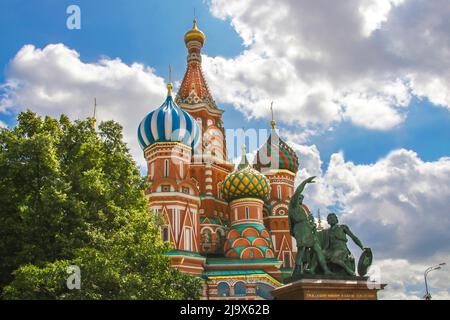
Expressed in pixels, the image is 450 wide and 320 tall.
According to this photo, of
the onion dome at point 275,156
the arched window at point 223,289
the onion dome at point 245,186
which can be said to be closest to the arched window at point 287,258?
the onion dome at point 245,186

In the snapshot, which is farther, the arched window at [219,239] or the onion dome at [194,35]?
the onion dome at [194,35]

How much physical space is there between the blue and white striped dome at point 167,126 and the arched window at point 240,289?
36.7 feet

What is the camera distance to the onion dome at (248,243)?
3684cm

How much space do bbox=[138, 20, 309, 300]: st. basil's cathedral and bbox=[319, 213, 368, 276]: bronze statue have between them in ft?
64.5

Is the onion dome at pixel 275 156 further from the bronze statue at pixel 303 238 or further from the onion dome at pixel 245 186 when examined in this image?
the bronze statue at pixel 303 238

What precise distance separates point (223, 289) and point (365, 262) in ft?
67.8

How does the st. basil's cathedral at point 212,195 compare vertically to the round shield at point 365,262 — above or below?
above

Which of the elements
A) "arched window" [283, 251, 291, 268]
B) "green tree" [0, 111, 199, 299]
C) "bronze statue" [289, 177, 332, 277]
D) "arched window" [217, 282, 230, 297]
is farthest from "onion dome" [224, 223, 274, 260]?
"bronze statue" [289, 177, 332, 277]

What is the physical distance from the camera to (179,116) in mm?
38438

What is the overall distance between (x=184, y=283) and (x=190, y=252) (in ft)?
46.9

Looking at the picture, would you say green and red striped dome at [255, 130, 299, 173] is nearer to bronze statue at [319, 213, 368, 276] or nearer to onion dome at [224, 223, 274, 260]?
onion dome at [224, 223, 274, 260]

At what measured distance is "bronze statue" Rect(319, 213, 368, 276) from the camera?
14547 millimetres

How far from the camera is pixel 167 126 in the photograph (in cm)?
3747
